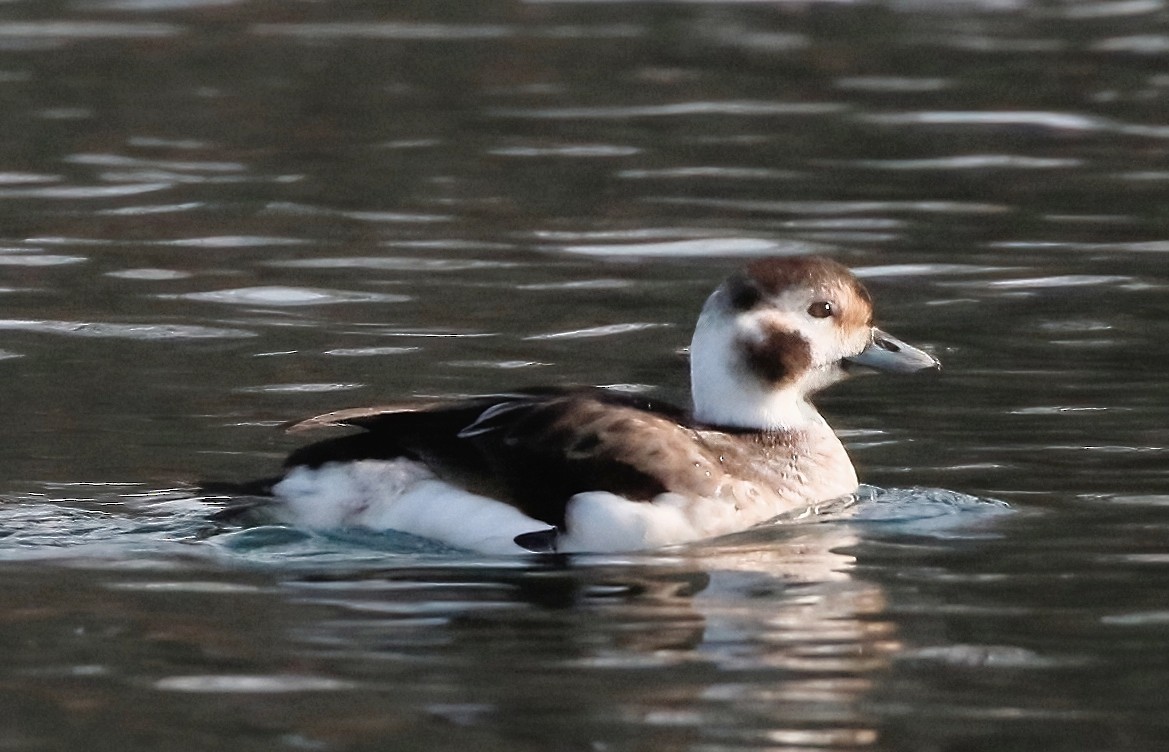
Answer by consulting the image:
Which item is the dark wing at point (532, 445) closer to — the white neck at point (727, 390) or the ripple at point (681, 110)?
the white neck at point (727, 390)

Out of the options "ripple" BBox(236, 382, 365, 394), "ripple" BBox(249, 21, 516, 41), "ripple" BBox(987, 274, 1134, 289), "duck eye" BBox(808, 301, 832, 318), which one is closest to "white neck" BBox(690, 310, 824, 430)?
"duck eye" BBox(808, 301, 832, 318)

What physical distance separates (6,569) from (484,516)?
1.28m

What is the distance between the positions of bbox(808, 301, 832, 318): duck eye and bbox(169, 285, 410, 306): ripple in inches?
123

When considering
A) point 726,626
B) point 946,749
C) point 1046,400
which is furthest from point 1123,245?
point 946,749

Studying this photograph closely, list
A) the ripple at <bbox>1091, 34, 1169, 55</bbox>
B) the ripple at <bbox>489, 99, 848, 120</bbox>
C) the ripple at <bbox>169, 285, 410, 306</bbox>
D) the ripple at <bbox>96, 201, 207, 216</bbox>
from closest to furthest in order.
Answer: the ripple at <bbox>169, 285, 410, 306</bbox> → the ripple at <bbox>96, 201, 207, 216</bbox> → the ripple at <bbox>489, 99, 848, 120</bbox> → the ripple at <bbox>1091, 34, 1169, 55</bbox>

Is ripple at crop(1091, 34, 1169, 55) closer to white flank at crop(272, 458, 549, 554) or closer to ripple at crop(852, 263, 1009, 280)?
ripple at crop(852, 263, 1009, 280)

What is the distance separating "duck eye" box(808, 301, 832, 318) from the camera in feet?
24.7

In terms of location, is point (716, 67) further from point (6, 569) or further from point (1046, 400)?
point (6, 569)

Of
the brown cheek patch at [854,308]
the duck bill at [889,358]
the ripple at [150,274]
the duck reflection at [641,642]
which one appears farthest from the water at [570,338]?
the brown cheek patch at [854,308]

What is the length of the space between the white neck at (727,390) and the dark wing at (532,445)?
42 cm

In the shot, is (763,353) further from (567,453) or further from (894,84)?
(894,84)

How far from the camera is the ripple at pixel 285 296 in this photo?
10344 mm

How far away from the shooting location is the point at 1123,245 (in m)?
11.2

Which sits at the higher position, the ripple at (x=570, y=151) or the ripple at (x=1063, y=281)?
the ripple at (x=570, y=151)
